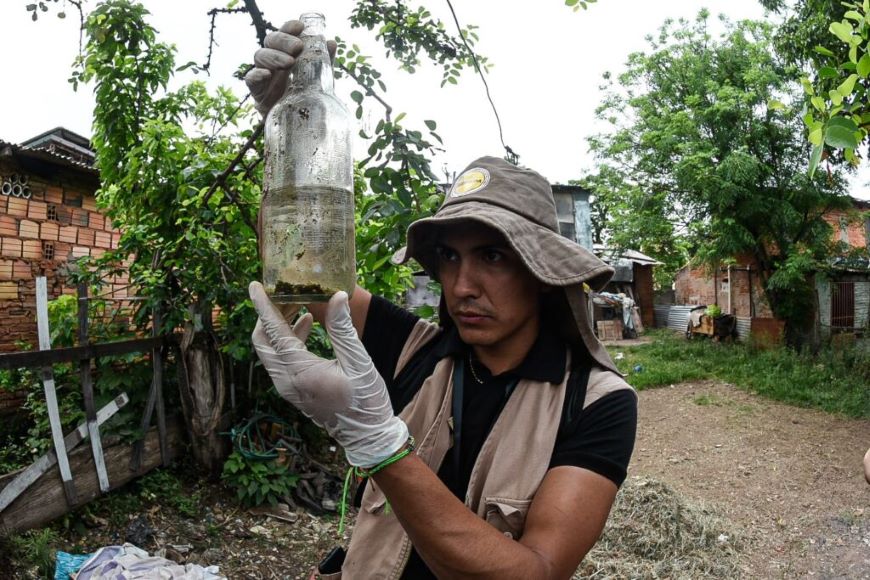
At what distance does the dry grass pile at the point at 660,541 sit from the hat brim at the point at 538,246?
3694 mm

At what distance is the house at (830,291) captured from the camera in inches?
600

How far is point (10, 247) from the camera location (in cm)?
670

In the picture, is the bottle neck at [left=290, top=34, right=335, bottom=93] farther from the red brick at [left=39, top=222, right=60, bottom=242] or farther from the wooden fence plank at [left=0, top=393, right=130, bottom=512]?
the red brick at [left=39, top=222, right=60, bottom=242]

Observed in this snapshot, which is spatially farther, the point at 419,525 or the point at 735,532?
the point at 735,532

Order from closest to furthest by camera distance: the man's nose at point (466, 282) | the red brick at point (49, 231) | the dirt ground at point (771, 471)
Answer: the man's nose at point (466, 282) → the dirt ground at point (771, 471) → the red brick at point (49, 231)

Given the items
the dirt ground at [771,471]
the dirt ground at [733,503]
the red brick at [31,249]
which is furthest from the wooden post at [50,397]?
the dirt ground at [771,471]

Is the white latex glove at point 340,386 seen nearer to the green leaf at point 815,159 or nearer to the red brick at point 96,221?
the green leaf at point 815,159

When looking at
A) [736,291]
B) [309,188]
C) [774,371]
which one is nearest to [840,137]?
[309,188]

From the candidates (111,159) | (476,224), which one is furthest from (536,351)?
(111,159)

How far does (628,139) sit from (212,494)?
16.7 metres

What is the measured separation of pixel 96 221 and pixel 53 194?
0.79 meters

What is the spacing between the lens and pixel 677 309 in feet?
78.4

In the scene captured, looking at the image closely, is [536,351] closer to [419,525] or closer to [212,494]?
[419,525]

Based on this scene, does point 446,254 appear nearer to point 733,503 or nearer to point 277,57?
point 277,57
